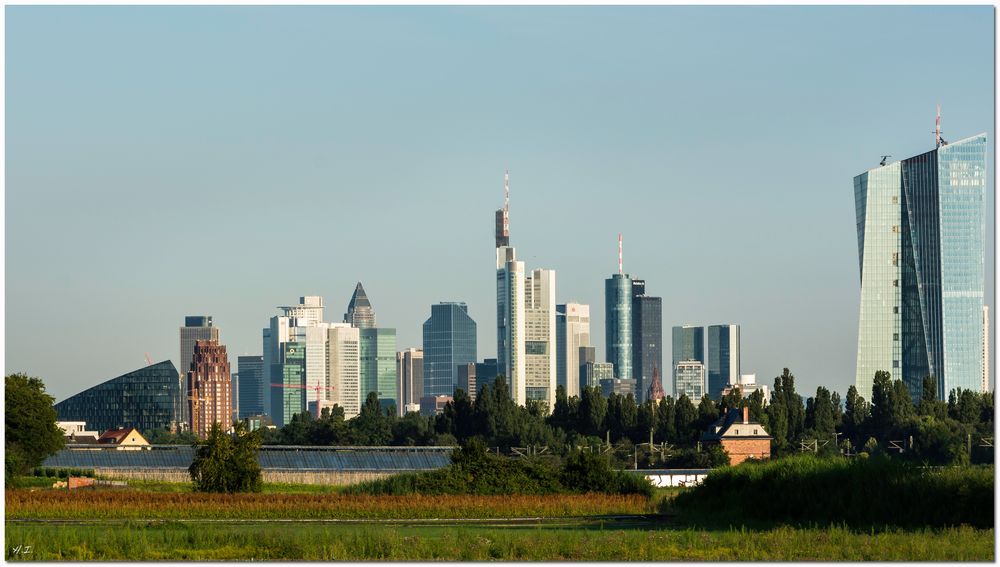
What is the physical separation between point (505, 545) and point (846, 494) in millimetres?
16841

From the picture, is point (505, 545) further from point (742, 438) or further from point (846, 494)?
point (742, 438)

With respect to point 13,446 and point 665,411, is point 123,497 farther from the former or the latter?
point 665,411

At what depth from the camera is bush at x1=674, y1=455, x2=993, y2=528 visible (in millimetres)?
45469

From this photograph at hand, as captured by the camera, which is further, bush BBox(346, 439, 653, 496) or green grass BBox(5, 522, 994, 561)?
bush BBox(346, 439, 653, 496)

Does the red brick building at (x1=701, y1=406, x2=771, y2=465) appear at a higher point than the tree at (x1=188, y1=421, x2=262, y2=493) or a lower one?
lower

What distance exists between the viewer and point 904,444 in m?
153

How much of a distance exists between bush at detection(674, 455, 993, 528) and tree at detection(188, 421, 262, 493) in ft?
66.0

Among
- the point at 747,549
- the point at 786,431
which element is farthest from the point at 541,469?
the point at 786,431

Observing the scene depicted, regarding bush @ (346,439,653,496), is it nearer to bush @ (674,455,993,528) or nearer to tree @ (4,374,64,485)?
bush @ (674,455,993,528)

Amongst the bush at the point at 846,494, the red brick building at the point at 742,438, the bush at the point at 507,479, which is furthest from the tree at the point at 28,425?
the red brick building at the point at 742,438

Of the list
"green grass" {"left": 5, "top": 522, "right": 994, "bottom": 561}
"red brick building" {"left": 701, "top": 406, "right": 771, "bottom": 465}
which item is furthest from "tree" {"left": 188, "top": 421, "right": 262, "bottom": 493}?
"red brick building" {"left": 701, "top": 406, "right": 771, "bottom": 465}

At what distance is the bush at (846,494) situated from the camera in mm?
45469

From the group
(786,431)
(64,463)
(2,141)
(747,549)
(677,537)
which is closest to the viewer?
(2,141)

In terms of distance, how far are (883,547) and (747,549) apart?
359cm
